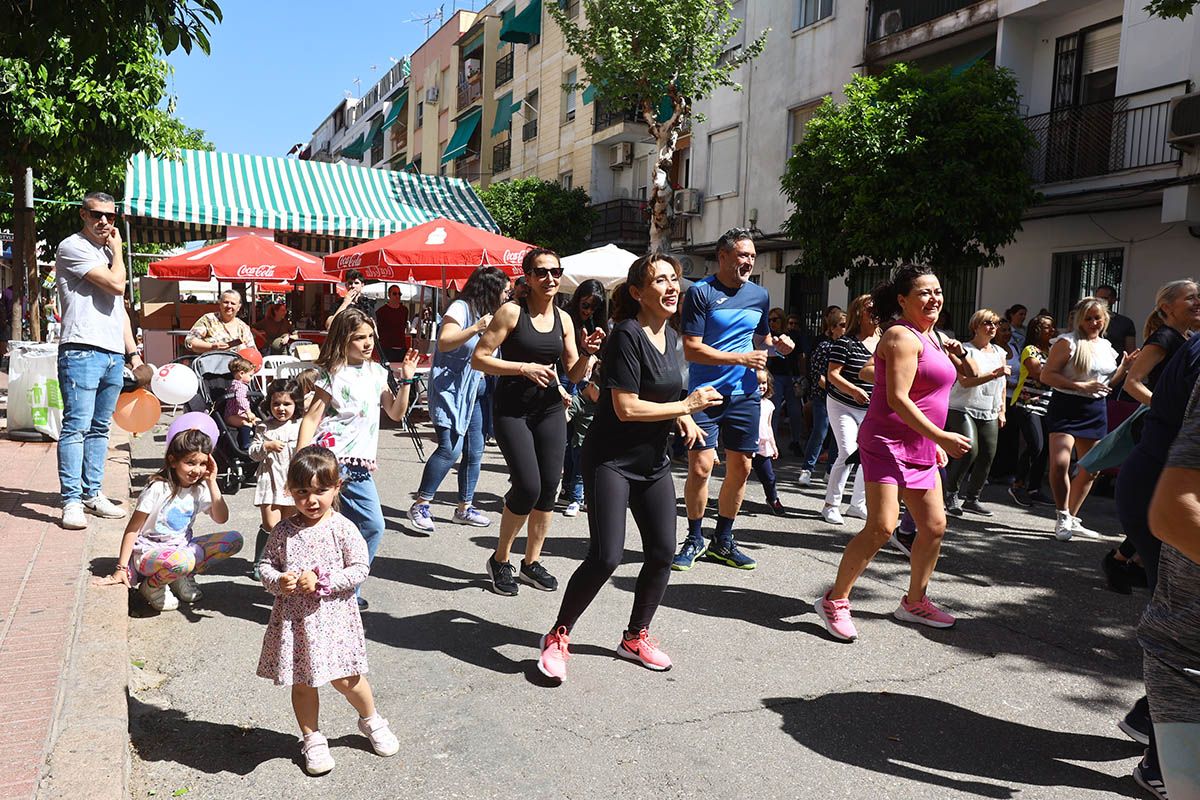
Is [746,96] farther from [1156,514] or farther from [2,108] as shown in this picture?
[1156,514]

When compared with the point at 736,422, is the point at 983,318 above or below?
above

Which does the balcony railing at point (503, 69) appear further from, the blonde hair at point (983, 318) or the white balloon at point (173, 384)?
the blonde hair at point (983, 318)

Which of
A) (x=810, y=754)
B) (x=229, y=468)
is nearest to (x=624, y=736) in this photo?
(x=810, y=754)

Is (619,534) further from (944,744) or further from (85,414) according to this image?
(85,414)

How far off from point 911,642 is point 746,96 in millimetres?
20427

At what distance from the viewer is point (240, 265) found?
14539 millimetres

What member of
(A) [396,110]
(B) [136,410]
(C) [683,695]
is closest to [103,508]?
(B) [136,410]

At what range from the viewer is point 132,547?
185 inches

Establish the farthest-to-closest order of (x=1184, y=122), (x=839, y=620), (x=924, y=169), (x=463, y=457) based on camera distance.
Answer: (x=924, y=169)
(x=1184, y=122)
(x=463, y=457)
(x=839, y=620)

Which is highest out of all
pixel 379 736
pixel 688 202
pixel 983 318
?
pixel 688 202

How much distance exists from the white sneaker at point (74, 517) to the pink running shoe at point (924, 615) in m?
4.68

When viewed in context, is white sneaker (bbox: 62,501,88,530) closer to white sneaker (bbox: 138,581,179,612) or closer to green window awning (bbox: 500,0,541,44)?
white sneaker (bbox: 138,581,179,612)

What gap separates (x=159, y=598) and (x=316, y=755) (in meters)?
2.06

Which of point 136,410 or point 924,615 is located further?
point 136,410
